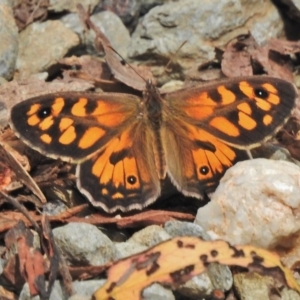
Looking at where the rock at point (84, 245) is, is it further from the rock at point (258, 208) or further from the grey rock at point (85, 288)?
the rock at point (258, 208)

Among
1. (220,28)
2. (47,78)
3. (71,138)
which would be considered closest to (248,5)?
(220,28)

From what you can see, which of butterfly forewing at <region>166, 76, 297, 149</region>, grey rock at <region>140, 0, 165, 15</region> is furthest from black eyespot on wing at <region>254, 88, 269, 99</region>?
grey rock at <region>140, 0, 165, 15</region>

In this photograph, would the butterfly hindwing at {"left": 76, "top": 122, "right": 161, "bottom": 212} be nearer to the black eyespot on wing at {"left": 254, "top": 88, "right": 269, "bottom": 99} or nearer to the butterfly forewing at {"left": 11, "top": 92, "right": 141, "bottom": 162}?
the butterfly forewing at {"left": 11, "top": 92, "right": 141, "bottom": 162}

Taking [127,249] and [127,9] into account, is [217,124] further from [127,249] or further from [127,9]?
[127,9]

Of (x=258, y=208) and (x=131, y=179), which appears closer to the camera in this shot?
(x=258, y=208)

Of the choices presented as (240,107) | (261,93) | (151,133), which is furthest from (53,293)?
(261,93)

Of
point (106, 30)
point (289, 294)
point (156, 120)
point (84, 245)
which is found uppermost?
point (84, 245)
